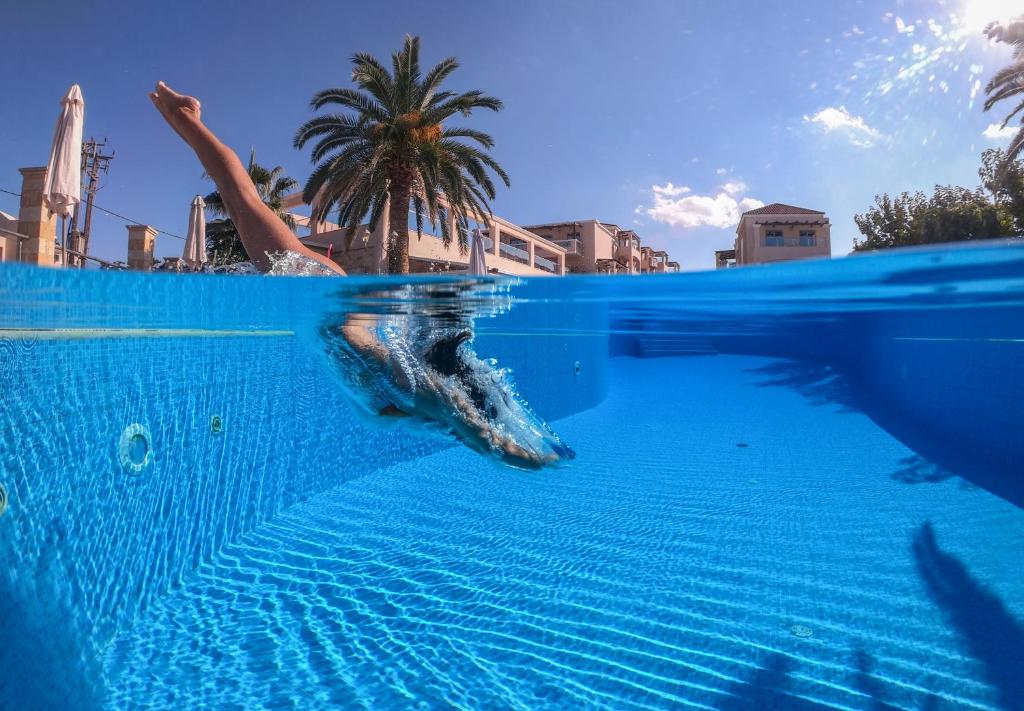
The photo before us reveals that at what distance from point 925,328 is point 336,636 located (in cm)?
1059

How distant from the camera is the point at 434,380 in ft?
22.7

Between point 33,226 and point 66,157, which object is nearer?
point 66,157

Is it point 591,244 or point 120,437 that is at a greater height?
point 591,244

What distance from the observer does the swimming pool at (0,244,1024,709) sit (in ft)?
11.5

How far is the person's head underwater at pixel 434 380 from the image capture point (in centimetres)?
645

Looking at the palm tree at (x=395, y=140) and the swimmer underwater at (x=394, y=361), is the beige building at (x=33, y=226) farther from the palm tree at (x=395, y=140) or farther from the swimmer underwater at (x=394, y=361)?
the swimmer underwater at (x=394, y=361)

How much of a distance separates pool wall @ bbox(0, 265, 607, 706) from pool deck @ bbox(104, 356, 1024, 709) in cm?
33

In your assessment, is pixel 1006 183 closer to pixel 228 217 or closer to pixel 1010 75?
pixel 1010 75

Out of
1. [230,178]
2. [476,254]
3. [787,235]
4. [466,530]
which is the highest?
[787,235]

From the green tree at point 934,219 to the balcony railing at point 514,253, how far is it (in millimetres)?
17193

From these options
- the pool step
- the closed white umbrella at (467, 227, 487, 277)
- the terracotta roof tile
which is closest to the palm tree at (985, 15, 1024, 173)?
the pool step

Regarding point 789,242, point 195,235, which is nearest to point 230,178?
point 195,235

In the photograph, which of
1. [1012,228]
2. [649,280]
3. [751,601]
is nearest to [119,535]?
[751,601]

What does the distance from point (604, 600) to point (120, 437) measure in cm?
403
